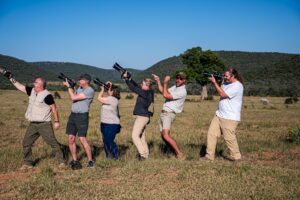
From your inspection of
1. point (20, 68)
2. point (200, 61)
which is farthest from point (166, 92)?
point (20, 68)

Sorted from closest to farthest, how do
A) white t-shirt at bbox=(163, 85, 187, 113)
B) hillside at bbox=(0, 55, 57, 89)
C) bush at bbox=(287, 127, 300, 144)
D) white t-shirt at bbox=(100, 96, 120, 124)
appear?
1. white t-shirt at bbox=(163, 85, 187, 113)
2. white t-shirt at bbox=(100, 96, 120, 124)
3. bush at bbox=(287, 127, 300, 144)
4. hillside at bbox=(0, 55, 57, 89)

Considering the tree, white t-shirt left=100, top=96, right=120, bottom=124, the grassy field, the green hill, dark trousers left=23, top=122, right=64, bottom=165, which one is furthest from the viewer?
the green hill

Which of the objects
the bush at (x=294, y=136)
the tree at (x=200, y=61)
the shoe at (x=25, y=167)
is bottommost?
the shoe at (x=25, y=167)

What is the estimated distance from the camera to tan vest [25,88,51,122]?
27.8ft

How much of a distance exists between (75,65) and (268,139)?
547ft

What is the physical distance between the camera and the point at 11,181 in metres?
7.20

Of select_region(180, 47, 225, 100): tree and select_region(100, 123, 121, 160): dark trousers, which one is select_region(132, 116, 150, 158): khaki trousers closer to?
select_region(100, 123, 121, 160): dark trousers

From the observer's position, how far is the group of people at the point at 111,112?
8453 mm

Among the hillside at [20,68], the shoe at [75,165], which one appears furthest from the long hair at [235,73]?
the hillside at [20,68]

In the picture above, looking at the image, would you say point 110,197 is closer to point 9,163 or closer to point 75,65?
point 9,163

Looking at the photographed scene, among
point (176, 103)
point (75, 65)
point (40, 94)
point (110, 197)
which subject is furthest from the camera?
point (75, 65)

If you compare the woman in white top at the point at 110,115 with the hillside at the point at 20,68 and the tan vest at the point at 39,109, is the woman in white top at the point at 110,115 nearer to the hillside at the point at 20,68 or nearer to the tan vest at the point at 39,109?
the tan vest at the point at 39,109

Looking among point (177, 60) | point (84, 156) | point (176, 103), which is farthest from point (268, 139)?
point (177, 60)

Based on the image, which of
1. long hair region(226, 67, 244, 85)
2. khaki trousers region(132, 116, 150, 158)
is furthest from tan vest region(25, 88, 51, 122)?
long hair region(226, 67, 244, 85)
